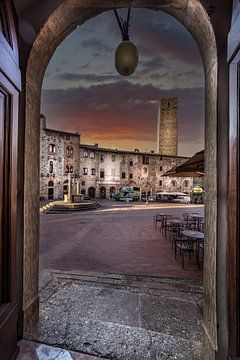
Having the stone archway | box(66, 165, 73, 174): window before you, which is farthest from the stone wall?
the stone archway

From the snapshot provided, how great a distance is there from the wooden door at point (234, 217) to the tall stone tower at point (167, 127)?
39.2 meters

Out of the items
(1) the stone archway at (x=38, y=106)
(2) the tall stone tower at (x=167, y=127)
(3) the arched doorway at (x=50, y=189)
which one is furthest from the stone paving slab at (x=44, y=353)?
(2) the tall stone tower at (x=167, y=127)

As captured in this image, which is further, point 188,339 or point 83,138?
point 83,138

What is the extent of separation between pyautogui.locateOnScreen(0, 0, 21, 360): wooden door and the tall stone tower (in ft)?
129

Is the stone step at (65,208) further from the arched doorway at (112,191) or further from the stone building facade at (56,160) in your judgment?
the arched doorway at (112,191)

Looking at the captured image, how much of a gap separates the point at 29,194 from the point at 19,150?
0.47 metres

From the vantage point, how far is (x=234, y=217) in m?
1.36

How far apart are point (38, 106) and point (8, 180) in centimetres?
117

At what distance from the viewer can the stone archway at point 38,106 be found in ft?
5.91

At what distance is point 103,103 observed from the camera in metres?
22.9

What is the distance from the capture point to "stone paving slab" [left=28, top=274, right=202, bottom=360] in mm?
2020

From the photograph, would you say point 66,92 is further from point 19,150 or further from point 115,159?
point 19,150

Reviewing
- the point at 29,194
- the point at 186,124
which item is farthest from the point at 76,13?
the point at 186,124

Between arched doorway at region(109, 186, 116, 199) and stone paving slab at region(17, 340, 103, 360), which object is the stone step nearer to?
stone paving slab at region(17, 340, 103, 360)
